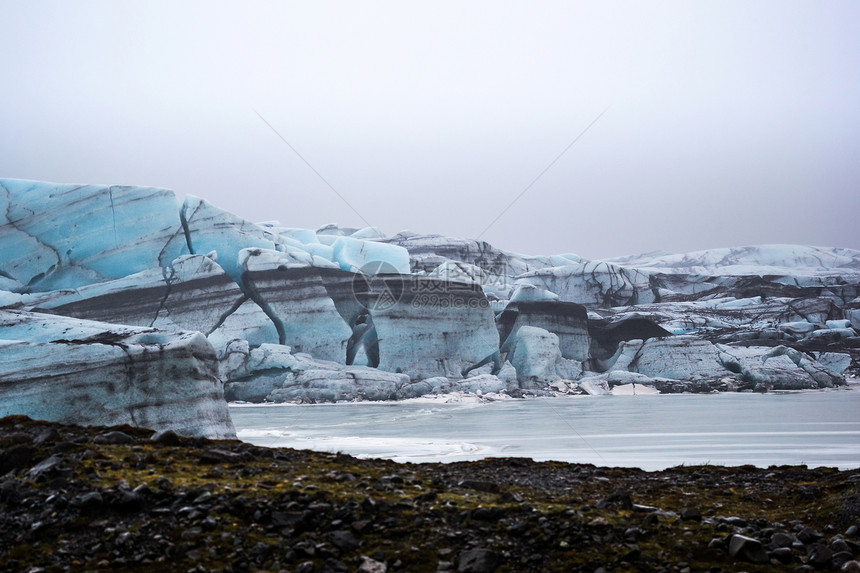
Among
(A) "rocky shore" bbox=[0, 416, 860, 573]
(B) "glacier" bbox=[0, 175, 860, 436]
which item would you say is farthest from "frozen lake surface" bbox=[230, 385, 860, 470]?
(A) "rocky shore" bbox=[0, 416, 860, 573]

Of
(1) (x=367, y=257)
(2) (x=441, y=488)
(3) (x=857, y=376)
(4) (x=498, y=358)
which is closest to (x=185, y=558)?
(2) (x=441, y=488)

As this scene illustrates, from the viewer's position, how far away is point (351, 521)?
4160 millimetres

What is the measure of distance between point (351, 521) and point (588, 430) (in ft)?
38.4

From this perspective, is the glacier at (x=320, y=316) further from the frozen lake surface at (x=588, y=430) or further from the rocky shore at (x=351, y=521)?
the rocky shore at (x=351, y=521)

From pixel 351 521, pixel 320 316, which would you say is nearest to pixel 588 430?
pixel 351 521

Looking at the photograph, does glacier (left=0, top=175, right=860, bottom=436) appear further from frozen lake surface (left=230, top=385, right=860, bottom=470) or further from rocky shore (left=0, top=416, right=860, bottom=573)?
rocky shore (left=0, top=416, right=860, bottom=573)

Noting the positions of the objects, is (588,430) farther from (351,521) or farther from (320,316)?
(320,316)

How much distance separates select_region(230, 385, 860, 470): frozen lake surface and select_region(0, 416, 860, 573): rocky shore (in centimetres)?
490

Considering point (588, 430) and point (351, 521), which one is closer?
point (351, 521)

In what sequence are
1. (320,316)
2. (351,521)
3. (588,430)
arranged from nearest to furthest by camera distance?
(351,521)
(588,430)
(320,316)

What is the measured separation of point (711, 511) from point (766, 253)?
7991 cm

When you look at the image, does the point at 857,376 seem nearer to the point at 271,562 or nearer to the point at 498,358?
the point at 498,358

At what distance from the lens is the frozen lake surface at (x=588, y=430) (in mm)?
11109

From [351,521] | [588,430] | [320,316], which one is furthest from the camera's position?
[320,316]
